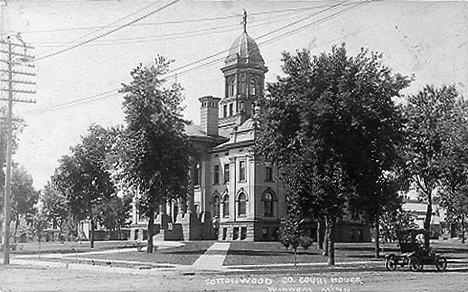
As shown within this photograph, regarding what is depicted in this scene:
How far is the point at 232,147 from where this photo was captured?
61.4 meters

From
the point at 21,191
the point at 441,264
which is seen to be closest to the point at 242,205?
the point at 21,191

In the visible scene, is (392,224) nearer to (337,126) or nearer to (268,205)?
(337,126)

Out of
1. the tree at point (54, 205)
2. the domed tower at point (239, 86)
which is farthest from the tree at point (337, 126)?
the domed tower at point (239, 86)

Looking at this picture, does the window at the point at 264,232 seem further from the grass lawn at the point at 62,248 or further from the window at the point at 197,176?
the window at the point at 197,176

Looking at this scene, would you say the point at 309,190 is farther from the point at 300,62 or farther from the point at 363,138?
the point at 300,62

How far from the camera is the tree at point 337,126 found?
28672 millimetres

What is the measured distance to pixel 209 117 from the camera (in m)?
67.2

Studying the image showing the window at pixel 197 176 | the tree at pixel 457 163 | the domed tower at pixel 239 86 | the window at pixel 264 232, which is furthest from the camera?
the domed tower at pixel 239 86

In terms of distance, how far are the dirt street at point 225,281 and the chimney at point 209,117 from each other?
135 ft

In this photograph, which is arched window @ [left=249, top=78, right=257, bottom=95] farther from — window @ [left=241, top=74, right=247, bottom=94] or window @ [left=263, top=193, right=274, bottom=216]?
window @ [left=263, top=193, right=274, bottom=216]

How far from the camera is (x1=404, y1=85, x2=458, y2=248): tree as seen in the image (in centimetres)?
4406

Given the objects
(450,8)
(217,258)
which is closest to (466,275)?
(450,8)

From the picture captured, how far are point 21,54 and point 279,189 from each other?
113 ft

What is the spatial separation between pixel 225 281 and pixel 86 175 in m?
24.6
